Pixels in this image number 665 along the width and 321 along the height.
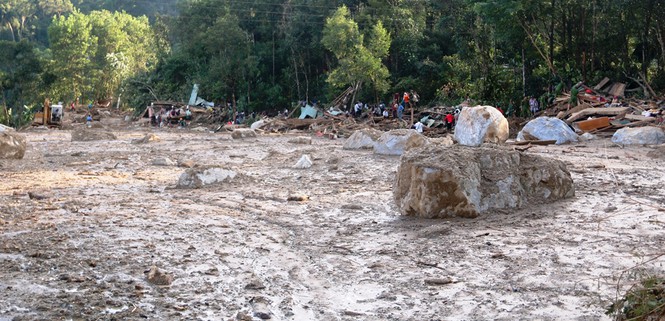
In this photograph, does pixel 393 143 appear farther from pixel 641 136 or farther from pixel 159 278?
pixel 159 278

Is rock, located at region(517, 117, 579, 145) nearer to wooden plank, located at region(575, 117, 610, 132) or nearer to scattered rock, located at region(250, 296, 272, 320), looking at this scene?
wooden plank, located at region(575, 117, 610, 132)

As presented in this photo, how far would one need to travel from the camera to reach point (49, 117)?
38094 millimetres

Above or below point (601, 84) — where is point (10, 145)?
below

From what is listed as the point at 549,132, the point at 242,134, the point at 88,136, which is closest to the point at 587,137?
the point at 549,132

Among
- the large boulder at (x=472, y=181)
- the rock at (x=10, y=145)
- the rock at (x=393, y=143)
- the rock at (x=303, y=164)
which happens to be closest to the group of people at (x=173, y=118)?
the rock at (x=10, y=145)

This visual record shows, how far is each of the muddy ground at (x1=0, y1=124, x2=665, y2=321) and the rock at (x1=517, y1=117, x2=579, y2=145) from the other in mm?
6661

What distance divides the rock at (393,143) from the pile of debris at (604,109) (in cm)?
657

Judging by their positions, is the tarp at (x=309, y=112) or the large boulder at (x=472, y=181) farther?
the tarp at (x=309, y=112)

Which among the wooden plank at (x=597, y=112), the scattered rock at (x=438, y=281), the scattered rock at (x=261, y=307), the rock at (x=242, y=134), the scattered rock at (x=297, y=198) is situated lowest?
the rock at (x=242, y=134)

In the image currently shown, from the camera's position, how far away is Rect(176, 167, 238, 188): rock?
12844 millimetres

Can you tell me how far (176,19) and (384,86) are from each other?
68.2 ft

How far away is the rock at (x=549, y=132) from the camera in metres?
20.2

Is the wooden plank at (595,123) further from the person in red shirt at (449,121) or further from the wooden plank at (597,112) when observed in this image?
the person in red shirt at (449,121)

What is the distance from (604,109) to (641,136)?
178 inches
